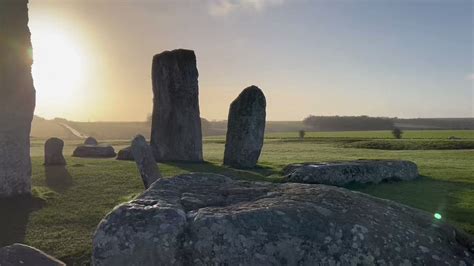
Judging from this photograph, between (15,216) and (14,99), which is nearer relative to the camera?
(15,216)

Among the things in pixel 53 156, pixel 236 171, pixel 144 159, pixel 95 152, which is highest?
pixel 144 159

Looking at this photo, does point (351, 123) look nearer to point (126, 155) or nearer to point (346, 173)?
point (126, 155)

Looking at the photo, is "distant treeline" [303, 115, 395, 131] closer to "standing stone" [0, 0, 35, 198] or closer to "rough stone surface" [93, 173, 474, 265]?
"standing stone" [0, 0, 35, 198]

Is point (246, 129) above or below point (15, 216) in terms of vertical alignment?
above

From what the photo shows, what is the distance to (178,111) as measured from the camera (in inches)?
1018

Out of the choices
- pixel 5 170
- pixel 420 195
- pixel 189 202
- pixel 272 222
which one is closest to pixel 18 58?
pixel 5 170

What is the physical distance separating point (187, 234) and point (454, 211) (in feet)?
31.3

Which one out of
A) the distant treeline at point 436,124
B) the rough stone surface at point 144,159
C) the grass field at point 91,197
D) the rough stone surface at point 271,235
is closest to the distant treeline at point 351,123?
the distant treeline at point 436,124

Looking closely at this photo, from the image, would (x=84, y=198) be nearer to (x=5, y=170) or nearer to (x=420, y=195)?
(x=5, y=170)

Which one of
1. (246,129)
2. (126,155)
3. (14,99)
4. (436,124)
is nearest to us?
(14,99)

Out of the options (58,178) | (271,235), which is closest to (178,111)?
(58,178)

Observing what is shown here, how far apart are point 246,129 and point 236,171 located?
3591 millimetres

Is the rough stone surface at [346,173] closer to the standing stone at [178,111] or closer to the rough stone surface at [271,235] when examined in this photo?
the standing stone at [178,111]

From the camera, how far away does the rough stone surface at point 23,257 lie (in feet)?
24.7
